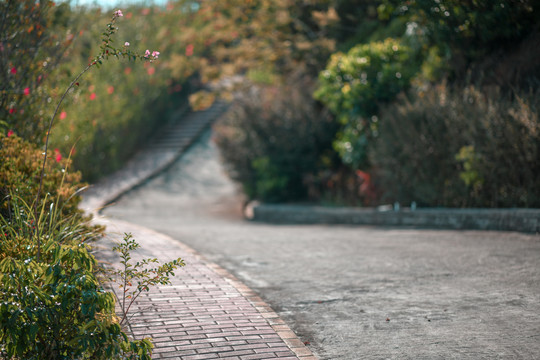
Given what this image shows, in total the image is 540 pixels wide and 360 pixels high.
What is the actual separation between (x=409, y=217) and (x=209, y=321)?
24.8 feet

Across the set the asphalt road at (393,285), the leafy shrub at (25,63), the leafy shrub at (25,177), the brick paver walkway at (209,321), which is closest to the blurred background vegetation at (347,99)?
the leafy shrub at (25,63)

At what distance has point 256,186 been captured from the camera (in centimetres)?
1738

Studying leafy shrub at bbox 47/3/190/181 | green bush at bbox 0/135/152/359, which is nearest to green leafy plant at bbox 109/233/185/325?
green bush at bbox 0/135/152/359

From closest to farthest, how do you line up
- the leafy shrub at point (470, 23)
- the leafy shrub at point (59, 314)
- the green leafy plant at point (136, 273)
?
the leafy shrub at point (59, 314)
the green leafy plant at point (136, 273)
the leafy shrub at point (470, 23)

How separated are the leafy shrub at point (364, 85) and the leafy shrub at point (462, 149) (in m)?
0.71

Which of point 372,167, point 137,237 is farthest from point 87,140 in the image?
point 137,237

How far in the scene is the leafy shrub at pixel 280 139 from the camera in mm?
16391

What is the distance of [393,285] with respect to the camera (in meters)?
7.14

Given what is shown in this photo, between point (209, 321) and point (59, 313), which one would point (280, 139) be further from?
point (59, 313)

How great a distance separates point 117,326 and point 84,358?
36 cm

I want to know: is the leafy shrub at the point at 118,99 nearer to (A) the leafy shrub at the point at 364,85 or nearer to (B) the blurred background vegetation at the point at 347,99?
(B) the blurred background vegetation at the point at 347,99

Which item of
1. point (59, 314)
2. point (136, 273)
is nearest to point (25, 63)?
point (136, 273)

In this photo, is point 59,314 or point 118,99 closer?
point 59,314

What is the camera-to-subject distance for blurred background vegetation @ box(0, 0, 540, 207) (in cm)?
1020
